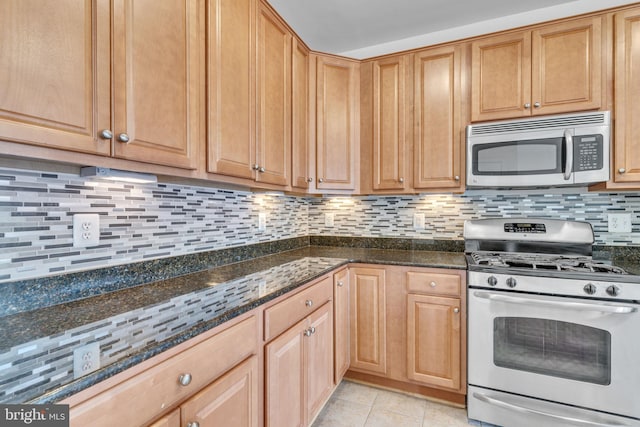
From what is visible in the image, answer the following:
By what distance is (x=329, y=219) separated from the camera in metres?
2.71

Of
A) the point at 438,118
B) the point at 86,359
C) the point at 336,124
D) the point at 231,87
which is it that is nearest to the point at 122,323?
the point at 86,359

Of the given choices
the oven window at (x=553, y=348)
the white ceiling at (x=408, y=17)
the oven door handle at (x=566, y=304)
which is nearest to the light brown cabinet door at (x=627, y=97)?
the white ceiling at (x=408, y=17)

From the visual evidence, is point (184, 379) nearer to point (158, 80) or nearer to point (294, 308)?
point (294, 308)

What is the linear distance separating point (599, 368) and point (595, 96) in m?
1.50

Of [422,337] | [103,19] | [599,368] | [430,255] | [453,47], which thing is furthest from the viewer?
[430,255]

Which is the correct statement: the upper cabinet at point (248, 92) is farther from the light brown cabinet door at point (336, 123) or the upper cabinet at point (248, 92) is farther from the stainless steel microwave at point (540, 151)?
the stainless steel microwave at point (540, 151)

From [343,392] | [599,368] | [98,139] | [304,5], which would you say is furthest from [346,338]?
[304,5]

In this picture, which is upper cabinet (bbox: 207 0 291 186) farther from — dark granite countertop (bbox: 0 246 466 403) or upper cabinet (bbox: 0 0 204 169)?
dark granite countertop (bbox: 0 246 466 403)

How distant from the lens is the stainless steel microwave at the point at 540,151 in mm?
1737

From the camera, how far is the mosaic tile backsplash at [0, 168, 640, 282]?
99 cm

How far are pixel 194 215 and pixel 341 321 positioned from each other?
3.67 feet

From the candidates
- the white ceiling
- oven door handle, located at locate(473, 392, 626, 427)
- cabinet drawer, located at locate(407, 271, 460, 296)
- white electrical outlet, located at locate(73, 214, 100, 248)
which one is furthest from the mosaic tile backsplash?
the white ceiling

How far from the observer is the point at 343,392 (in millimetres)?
2074

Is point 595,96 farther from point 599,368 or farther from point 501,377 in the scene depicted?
point 501,377
